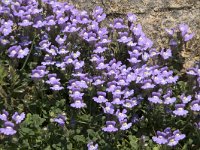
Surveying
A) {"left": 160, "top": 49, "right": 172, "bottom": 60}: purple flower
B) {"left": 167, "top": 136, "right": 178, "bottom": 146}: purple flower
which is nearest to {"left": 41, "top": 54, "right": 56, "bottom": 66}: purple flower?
{"left": 160, "top": 49, "right": 172, "bottom": 60}: purple flower

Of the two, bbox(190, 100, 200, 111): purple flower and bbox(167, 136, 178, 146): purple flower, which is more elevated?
bbox(190, 100, 200, 111): purple flower

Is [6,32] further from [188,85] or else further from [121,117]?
[188,85]

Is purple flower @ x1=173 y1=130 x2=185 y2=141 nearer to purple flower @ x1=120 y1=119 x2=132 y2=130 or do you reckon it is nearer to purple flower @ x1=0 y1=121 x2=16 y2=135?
purple flower @ x1=120 y1=119 x2=132 y2=130

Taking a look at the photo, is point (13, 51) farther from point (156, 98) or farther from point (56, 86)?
point (156, 98)

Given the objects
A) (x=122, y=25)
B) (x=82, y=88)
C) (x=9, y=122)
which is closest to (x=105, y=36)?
(x=122, y=25)

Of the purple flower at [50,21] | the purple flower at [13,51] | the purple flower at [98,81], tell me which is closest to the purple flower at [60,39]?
the purple flower at [50,21]

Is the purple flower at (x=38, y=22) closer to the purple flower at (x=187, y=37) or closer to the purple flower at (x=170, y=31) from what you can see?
the purple flower at (x=170, y=31)

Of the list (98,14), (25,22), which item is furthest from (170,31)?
(25,22)
